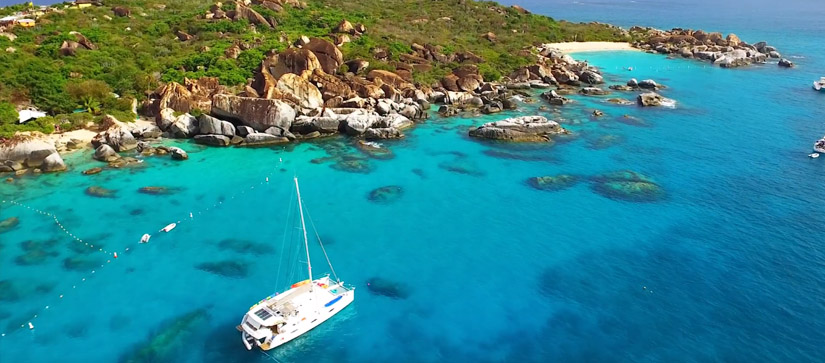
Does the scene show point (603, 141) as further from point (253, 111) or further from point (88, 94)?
point (88, 94)

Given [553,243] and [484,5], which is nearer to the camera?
[553,243]

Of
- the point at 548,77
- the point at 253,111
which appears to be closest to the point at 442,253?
the point at 253,111

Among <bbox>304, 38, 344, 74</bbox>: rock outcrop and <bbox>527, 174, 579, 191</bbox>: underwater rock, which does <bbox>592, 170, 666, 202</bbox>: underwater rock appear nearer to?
<bbox>527, 174, 579, 191</bbox>: underwater rock

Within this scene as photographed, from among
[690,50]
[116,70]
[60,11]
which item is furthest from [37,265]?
[690,50]

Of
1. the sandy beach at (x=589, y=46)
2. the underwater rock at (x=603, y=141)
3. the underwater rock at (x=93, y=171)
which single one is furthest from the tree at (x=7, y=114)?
the sandy beach at (x=589, y=46)

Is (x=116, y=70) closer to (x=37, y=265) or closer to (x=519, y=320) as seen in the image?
(x=37, y=265)

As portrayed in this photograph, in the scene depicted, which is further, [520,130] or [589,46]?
[589,46]
